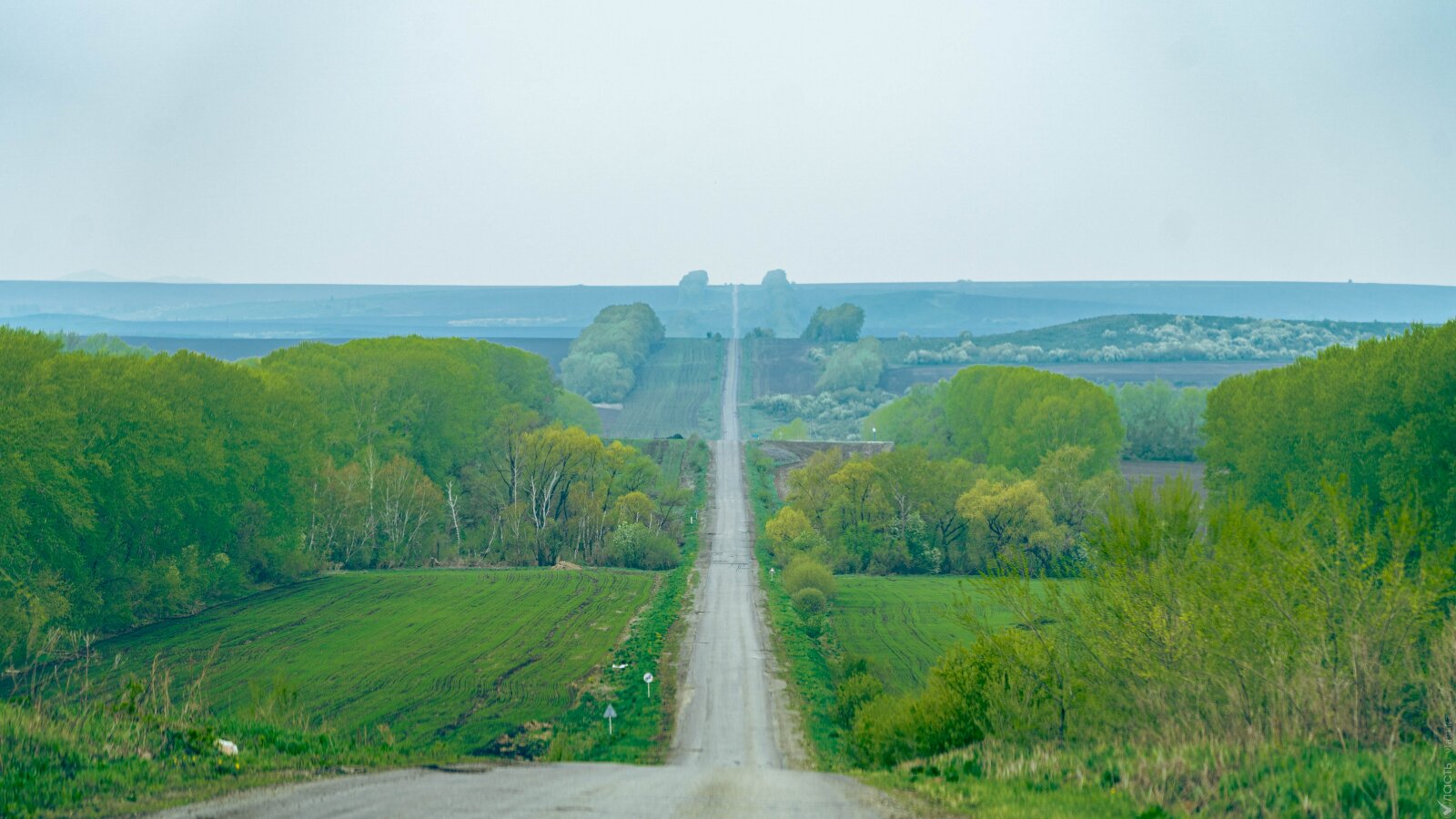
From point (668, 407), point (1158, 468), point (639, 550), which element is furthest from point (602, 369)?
point (639, 550)

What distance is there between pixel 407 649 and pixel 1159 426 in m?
91.5

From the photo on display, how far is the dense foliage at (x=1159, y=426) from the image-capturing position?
4646 inches

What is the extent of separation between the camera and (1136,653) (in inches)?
795

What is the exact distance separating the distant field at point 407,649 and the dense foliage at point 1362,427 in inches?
1150

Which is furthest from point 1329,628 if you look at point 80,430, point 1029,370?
point 1029,370

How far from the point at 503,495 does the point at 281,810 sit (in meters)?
76.7

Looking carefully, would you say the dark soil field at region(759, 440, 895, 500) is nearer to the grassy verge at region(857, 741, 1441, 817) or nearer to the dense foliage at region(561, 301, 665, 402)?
the dense foliage at region(561, 301, 665, 402)

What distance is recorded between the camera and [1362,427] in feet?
160

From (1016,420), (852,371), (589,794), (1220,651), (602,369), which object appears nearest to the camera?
(589,794)

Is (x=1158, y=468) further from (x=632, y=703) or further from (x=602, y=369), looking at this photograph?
(x=602, y=369)

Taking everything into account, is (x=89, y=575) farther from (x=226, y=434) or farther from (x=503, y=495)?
(x=503, y=495)

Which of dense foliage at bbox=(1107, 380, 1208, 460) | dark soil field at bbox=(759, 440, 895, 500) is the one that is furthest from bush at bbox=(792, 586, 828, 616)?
dense foliage at bbox=(1107, 380, 1208, 460)

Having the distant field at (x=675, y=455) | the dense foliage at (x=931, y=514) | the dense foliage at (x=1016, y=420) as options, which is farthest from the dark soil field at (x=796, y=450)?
the dense foliage at (x=931, y=514)

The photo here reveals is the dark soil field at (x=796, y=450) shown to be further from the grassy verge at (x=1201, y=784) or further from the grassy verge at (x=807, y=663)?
the grassy verge at (x=1201, y=784)
